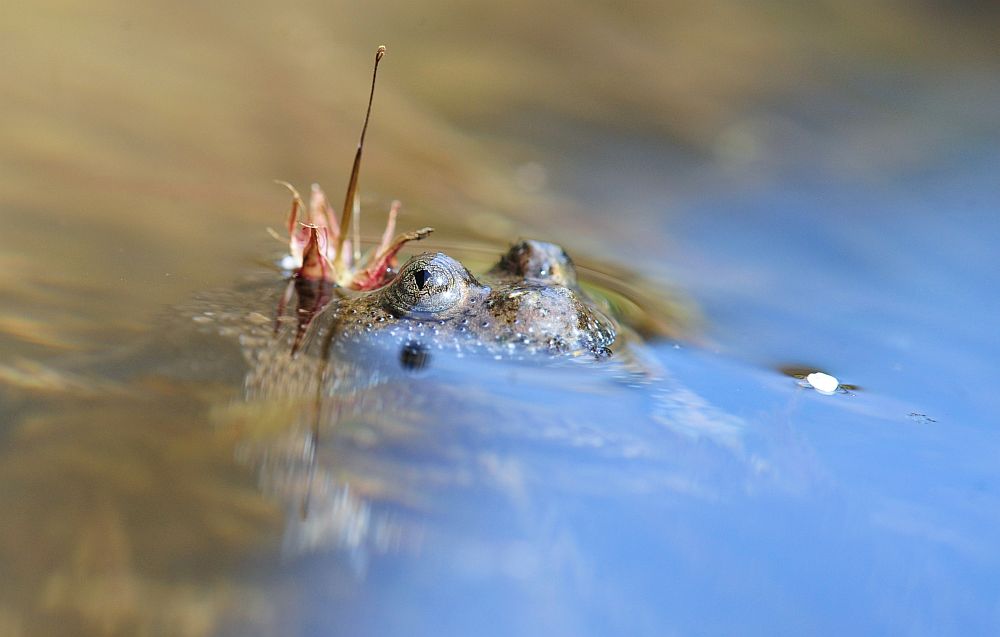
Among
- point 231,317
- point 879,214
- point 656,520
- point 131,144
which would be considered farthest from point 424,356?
point 879,214

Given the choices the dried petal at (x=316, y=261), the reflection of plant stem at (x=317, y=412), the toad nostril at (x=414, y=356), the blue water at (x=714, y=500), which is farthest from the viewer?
the dried petal at (x=316, y=261)

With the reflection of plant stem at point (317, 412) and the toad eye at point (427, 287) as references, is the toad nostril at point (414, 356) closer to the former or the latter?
the toad eye at point (427, 287)

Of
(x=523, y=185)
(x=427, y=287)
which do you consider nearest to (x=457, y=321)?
(x=427, y=287)

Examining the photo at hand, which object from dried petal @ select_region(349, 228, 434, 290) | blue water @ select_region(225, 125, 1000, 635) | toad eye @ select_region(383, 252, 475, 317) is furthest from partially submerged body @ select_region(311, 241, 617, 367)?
dried petal @ select_region(349, 228, 434, 290)

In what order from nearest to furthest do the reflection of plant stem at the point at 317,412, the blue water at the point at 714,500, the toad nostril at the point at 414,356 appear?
the blue water at the point at 714,500
the reflection of plant stem at the point at 317,412
the toad nostril at the point at 414,356

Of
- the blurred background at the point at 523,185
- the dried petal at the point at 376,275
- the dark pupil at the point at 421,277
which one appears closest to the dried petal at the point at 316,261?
the dried petal at the point at 376,275

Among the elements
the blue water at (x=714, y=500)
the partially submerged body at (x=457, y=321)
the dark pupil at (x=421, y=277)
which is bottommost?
the blue water at (x=714, y=500)
